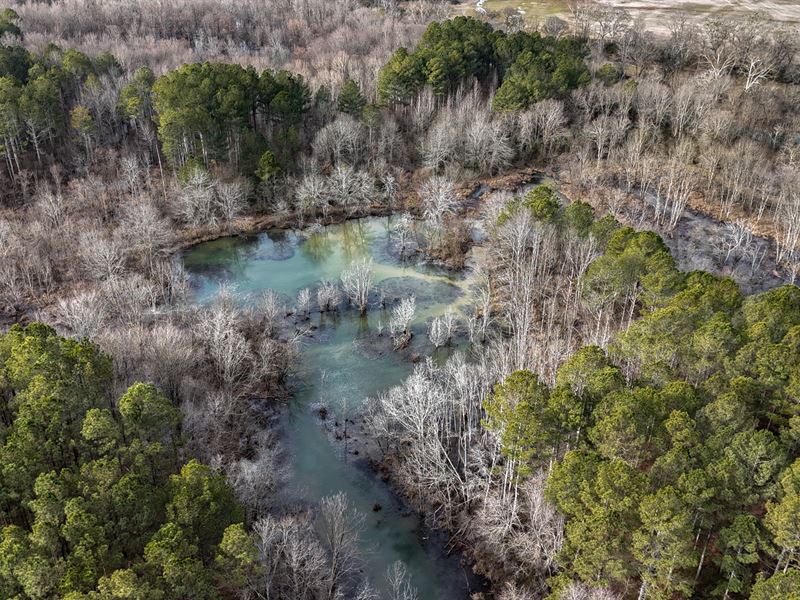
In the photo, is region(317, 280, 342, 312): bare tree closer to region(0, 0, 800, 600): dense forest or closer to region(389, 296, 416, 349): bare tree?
region(0, 0, 800, 600): dense forest

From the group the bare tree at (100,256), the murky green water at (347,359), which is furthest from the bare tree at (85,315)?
the murky green water at (347,359)

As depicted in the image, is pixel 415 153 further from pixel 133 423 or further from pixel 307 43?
pixel 133 423

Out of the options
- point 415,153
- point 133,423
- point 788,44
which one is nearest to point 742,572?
point 133,423

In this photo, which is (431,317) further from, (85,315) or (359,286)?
(85,315)

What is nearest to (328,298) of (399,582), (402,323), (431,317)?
(402,323)

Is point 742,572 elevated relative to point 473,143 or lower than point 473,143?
lower

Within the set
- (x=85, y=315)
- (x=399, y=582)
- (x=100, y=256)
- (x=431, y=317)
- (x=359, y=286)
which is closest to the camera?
(x=399, y=582)
